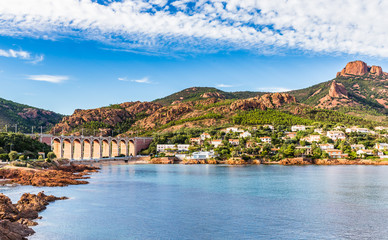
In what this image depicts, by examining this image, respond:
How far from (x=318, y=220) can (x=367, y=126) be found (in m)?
86.6

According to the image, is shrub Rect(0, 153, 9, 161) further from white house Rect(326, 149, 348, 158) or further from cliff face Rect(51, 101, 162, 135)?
cliff face Rect(51, 101, 162, 135)

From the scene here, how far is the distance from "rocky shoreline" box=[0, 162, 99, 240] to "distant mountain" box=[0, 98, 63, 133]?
74017 millimetres

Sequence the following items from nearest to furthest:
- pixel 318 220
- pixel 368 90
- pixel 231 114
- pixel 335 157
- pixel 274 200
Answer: pixel 318 220 < pixel 274 200 < pixel 335 157 < pixel 231 114 < pixel 368 90

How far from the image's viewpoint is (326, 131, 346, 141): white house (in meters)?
83.4

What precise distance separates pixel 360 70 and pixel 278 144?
131410mm

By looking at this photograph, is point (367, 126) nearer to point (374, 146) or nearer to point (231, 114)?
point (374, 146)

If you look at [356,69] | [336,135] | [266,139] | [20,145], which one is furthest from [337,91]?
[20,145]

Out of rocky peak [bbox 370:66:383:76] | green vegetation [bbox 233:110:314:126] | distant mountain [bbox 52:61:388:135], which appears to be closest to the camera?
green vegetation [bbox 233:110:314:126]

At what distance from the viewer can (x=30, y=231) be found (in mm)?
16938

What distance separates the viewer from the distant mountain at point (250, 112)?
111875 mm

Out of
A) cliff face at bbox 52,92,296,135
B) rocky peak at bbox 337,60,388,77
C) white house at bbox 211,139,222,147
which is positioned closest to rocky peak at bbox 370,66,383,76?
rocky peak at bbox 337,60,388,77

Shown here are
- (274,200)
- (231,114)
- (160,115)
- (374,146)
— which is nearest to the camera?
(274,200)

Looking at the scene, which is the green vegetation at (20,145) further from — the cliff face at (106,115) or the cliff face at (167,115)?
the cliff face at (106,115)

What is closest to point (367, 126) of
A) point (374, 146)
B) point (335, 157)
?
point (374, 146)
